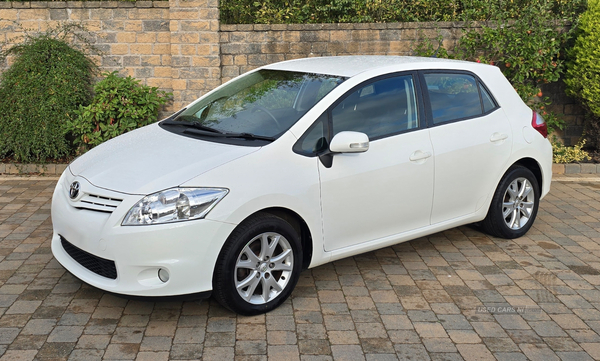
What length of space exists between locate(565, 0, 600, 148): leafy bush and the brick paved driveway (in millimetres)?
3622

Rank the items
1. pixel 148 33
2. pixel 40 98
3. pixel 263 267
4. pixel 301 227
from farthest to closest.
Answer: pixel 148 33
pixel 40 98
pixel 301 227
pixel 263 267

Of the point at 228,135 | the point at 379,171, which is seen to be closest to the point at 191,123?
the point at 228,135

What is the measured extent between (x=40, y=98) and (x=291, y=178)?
544cm

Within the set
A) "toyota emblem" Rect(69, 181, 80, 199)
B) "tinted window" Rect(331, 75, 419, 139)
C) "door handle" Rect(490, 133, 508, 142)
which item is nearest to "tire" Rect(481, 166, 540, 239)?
"door handle" Rect(490, 133, 508, 142)

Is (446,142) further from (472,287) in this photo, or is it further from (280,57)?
(280,57)

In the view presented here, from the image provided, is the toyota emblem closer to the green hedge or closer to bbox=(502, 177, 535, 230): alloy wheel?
bbox=(502, 177, 535, 230): alloy wheel

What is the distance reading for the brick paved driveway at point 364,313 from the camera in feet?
13.2

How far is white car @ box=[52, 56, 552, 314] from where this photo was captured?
412 cm

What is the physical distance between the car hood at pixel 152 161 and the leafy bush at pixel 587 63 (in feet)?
20.5

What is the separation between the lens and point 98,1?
361 inches

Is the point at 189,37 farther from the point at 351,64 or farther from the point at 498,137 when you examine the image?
the point at 498,137

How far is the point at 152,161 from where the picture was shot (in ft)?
14.8

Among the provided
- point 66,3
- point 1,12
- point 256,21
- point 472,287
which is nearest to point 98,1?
point 66,3

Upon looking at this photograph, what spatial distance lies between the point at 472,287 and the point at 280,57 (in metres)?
5.32
